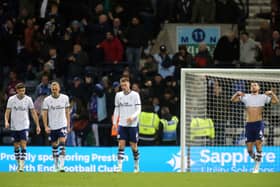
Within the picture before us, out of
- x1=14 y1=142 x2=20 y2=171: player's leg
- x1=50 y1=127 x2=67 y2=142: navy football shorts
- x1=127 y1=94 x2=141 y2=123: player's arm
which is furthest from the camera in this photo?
x1=14 y1=142 x2=20 y2=171: player's leg

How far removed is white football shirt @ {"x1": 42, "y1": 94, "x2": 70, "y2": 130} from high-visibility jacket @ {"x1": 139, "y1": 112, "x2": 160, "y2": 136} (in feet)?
10.2

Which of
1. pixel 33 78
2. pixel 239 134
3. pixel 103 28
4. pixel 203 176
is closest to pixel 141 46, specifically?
pixel 103 28

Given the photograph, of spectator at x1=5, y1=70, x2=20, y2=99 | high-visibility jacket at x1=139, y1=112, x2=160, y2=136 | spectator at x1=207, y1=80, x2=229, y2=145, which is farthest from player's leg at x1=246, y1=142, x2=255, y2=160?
spectator at x1=5, y1=70, x2=20, y2=99

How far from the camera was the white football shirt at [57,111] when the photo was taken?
21578mm

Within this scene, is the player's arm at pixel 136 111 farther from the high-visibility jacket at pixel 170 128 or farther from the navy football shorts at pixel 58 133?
the high-visibility jacket at pixel 170 128

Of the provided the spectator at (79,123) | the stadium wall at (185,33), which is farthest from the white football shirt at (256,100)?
the stadium wall at (185,33)

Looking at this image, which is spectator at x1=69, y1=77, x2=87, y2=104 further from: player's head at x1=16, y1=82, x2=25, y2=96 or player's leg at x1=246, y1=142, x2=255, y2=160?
player's leg at x1=246, y1=142, x2=255, y2=160

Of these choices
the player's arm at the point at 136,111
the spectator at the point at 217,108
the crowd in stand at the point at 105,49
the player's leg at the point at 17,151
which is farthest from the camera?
the crowd in stand at the point at 105,49

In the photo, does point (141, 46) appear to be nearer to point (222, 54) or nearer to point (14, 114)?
point (222, 54)

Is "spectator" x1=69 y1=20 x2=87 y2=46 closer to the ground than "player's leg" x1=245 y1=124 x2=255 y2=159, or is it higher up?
higher up

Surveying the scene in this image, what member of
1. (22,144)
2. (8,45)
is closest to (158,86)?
(8,45)

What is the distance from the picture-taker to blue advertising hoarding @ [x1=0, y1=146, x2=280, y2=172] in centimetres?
2350

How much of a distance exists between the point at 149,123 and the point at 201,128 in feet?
5.09

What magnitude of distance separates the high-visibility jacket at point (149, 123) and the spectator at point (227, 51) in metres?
3.25
